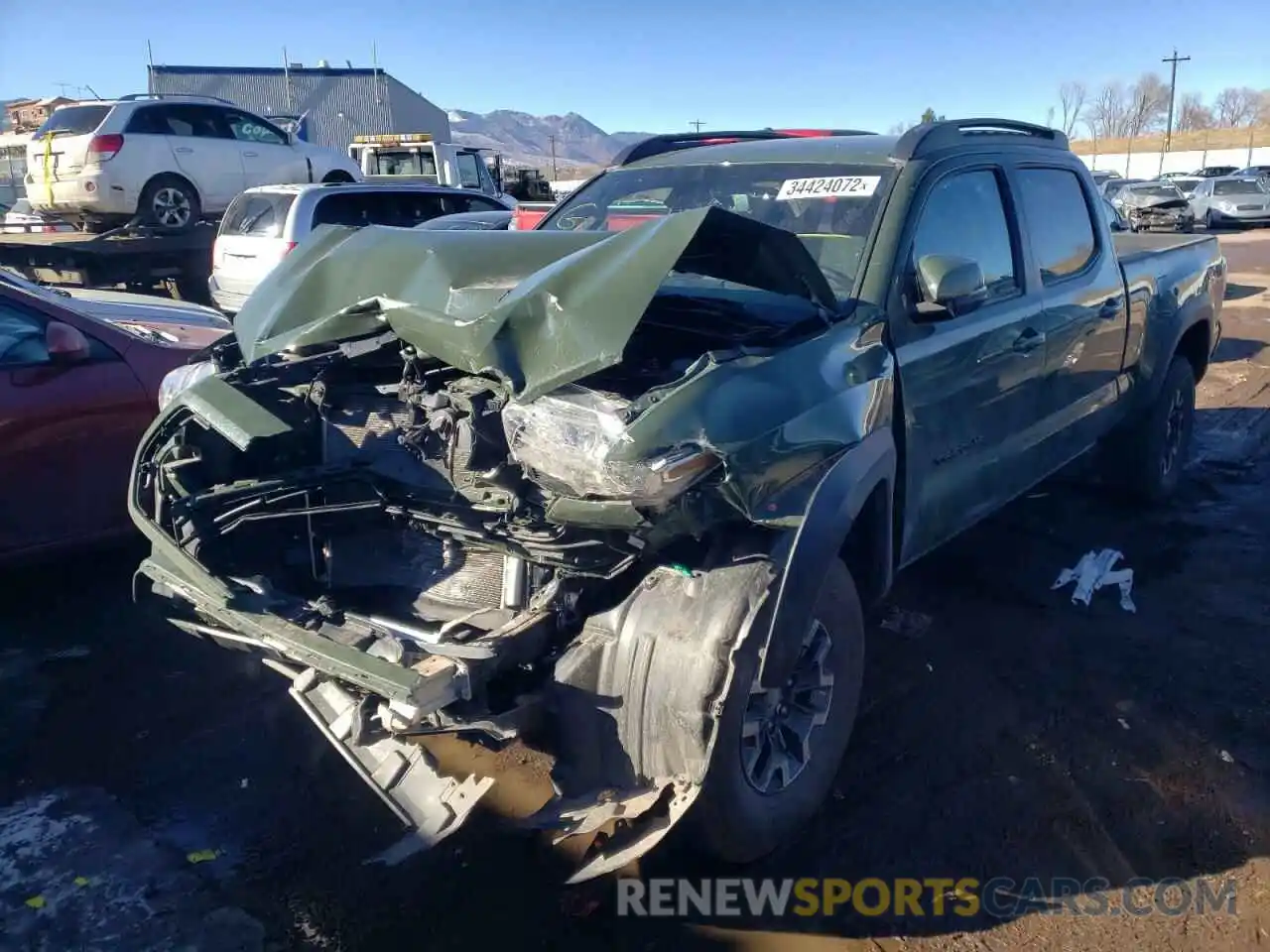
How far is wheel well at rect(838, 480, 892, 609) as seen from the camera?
3.16m

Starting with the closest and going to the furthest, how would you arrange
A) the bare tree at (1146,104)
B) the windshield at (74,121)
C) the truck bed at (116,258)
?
1. the truck bed at (116,258)
2. the windshield at (74,121)
3. the bare tree at (1146,104)

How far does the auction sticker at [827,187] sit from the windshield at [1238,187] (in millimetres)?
30817

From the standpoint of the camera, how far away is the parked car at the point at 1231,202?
93.8 feet

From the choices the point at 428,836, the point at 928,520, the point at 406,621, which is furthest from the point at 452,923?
the point at 928,520

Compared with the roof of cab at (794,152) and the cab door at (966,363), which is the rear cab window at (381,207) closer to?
the roof of cab at (794,152)

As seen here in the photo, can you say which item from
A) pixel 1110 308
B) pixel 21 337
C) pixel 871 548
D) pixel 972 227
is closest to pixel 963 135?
pixel 972 227

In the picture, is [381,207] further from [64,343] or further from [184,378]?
[184,378]

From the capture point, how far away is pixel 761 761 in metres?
2.85

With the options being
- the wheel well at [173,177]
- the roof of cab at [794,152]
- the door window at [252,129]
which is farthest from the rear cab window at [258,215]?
the roof of cab at [794,152]

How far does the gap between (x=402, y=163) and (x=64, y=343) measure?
51.9ft

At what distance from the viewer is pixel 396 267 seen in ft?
10.5

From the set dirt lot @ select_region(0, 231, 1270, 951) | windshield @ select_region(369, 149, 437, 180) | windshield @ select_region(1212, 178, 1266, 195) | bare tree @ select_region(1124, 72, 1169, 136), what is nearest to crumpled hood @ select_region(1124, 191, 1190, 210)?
windshield @ select_region(1212, 178, 1266, 195)

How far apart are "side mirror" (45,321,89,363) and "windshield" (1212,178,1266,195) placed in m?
32.1

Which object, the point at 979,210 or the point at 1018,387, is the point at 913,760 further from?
the point at 979,210
